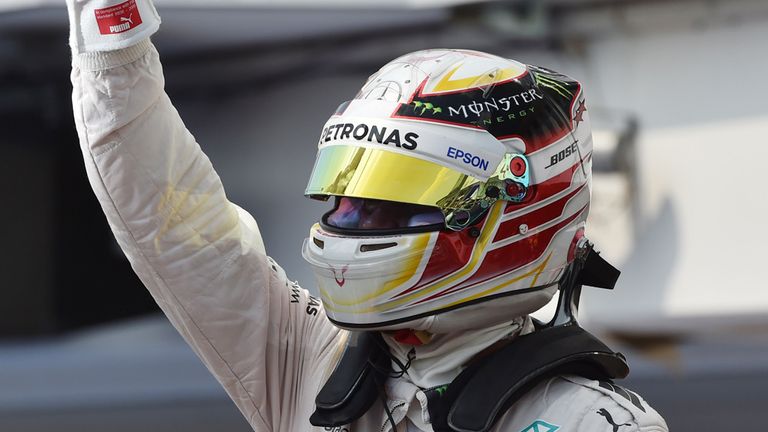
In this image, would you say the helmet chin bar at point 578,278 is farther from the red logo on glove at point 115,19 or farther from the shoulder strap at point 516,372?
the red logo on glove at point 115,19

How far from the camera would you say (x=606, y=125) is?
14.5 ft

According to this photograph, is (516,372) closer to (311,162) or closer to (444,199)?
(444,199)

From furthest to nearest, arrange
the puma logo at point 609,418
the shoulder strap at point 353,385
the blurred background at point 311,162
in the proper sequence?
the blurred background at point 311,162
the shoulder strap at point 353,385
the puma logo at point 609,418

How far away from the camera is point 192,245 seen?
132 centimetres

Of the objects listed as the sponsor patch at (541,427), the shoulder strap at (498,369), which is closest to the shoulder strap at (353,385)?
the shoulder strap at (498,369)

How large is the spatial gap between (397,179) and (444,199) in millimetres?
59

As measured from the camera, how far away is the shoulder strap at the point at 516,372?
1207mm

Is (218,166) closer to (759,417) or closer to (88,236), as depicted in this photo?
(88,236)

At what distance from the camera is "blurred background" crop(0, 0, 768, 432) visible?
14.0 ft

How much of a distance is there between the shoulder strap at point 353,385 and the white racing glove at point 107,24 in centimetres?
47

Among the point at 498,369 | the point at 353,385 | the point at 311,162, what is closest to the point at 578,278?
the point at 498,369

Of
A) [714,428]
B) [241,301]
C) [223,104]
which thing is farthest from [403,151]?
[223,104]

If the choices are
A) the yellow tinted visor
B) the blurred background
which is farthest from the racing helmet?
the blurred background

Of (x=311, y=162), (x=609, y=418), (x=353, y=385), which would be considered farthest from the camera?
(x=311, y=162)
